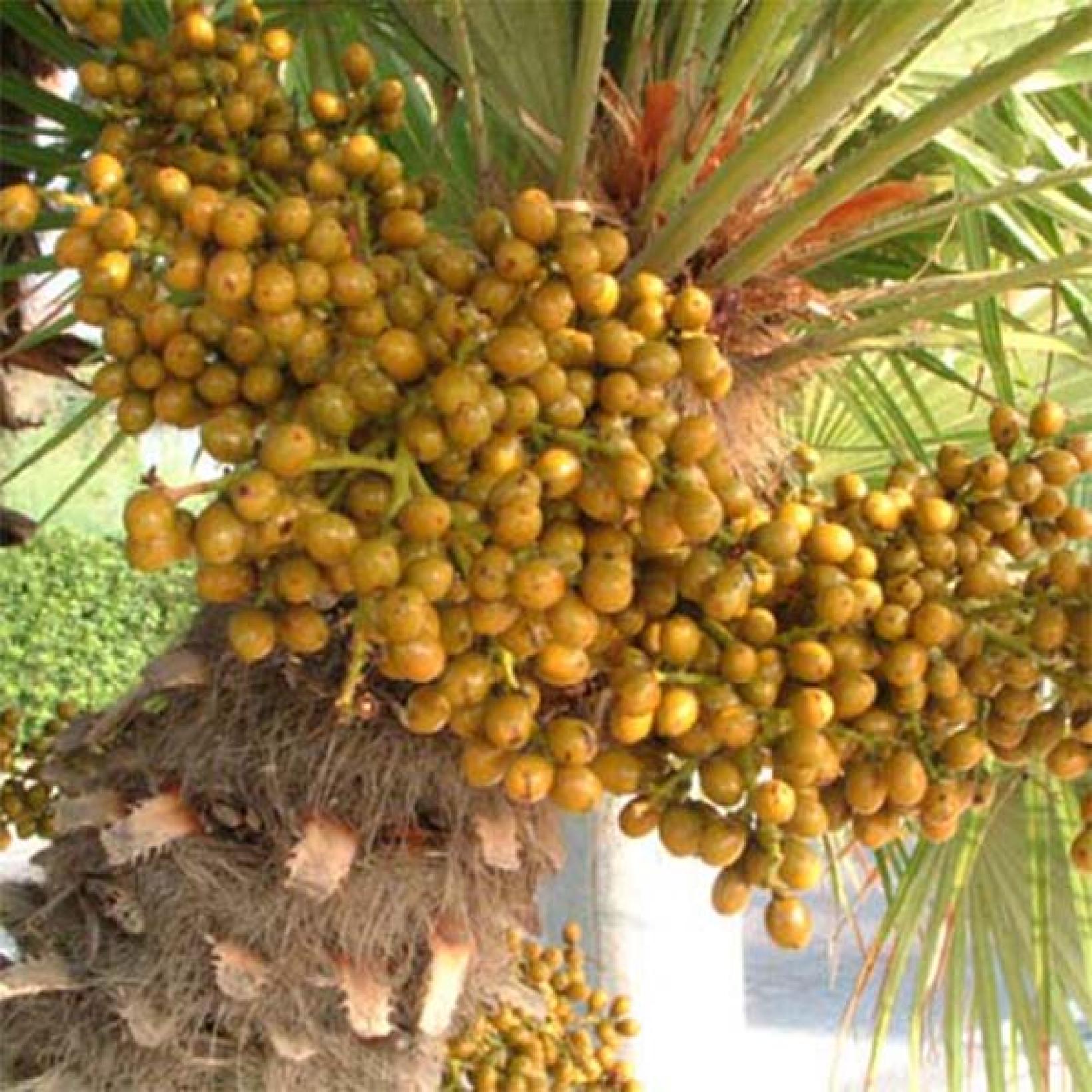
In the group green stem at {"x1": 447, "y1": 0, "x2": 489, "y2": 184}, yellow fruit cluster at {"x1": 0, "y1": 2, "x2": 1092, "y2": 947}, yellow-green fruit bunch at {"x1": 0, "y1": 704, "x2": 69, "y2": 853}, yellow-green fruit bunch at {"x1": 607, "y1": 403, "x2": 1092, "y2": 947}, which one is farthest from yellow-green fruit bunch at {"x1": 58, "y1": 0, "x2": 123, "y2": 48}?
yellow-green fruit bunch at {"x1": 0, "y1": 704, "x2": 69, "y2": 853}

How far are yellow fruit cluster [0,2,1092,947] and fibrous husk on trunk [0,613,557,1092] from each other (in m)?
0.25

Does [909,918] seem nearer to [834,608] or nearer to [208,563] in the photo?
[834,608]

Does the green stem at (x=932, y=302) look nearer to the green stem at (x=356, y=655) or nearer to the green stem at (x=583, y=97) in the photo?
the green stem at (x=583, y=97)

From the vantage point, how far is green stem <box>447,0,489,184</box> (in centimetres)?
96

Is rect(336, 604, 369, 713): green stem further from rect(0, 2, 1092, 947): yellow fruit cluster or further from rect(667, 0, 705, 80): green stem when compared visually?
rect(667, 0, 705, 80): green stem

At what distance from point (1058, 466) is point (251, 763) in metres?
0.59

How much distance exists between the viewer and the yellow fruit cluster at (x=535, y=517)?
75 centimetres

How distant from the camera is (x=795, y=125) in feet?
2.89

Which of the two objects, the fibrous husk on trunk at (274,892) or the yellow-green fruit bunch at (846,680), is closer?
the yellow-green fruit bunch at (846,680)

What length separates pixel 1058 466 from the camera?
90 centimetres

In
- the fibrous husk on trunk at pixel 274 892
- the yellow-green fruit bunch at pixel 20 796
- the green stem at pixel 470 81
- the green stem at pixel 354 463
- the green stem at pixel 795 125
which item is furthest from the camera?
the yellow-green fruit bunch at pixel 20 796

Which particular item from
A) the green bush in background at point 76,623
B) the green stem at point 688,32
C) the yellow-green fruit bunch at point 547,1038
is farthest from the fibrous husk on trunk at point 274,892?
the green bush in background at point 76,623

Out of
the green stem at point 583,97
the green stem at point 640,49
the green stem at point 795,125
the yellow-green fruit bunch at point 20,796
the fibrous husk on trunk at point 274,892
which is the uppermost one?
the green stem at point 640,49

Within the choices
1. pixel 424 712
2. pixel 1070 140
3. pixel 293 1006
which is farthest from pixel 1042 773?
pixel 424 712
